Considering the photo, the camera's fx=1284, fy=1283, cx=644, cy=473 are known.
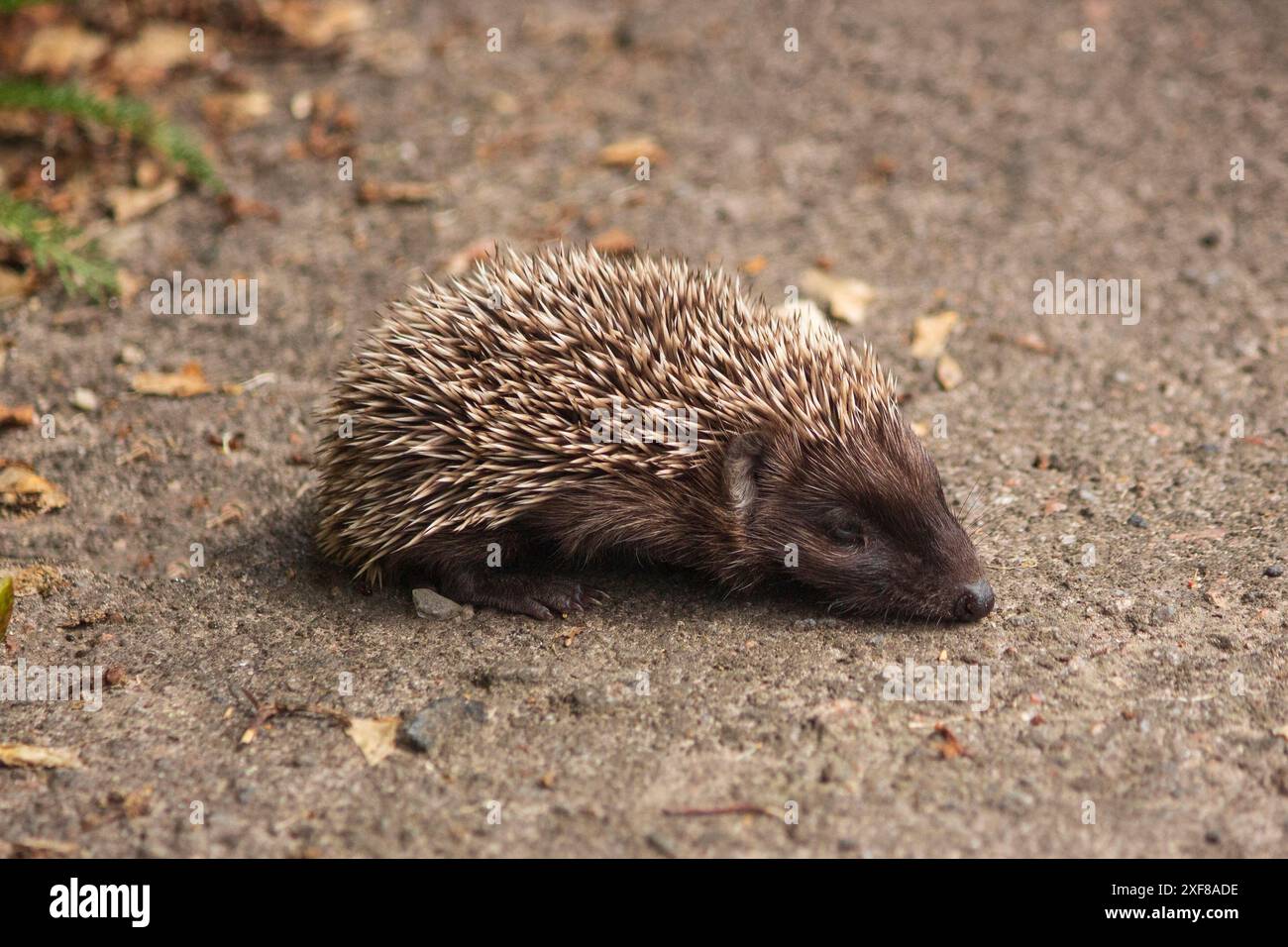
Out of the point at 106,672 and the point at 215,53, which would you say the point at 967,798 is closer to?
the point at 106,672

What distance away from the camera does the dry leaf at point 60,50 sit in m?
10.9

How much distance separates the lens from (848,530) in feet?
18.6

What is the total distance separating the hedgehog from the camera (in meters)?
5.57

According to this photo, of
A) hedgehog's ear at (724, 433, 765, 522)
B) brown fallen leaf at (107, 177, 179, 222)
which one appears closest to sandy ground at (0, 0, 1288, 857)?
brown fallen leaf at (107, 177, 179, 222)

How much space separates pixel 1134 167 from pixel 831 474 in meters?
5.09

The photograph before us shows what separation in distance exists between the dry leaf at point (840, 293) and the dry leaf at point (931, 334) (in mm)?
376

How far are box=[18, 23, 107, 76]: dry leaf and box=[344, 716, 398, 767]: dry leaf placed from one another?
804 centimetres

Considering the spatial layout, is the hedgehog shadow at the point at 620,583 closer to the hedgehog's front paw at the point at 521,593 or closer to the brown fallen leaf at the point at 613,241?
the hedgehog's front paw at the point at 521,593

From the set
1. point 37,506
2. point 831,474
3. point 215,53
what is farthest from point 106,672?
point 215,53

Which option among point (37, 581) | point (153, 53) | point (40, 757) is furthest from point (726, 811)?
point (153, 53)

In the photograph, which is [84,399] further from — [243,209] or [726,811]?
[726,811]

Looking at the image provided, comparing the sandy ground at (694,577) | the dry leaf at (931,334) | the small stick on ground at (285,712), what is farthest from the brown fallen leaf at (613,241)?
the small stick on ground at (285,712)

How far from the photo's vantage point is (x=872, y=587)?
18.3 ft

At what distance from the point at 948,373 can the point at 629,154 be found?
11.4ft
